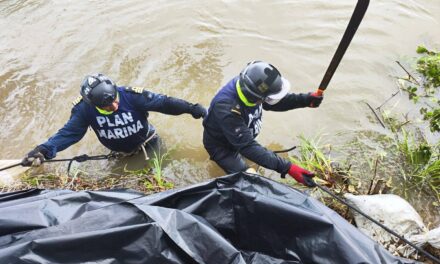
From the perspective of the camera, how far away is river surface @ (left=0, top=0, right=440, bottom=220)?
4.88m

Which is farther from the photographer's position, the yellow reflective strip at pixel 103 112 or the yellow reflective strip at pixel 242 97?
the yellow reflective strip at pixel 103 112

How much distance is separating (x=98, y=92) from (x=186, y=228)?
2013mm

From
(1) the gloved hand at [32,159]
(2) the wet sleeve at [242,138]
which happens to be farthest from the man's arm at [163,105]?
(1) the gloved hand at [32,159]

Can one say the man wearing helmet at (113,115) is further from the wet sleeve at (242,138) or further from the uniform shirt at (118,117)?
the wet sleeve at (242,138)

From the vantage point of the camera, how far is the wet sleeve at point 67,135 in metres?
3.83

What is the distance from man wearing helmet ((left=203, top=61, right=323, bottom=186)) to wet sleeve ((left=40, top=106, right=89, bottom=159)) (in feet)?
4.24

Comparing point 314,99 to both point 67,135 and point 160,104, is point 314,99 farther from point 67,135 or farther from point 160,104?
point 67,135

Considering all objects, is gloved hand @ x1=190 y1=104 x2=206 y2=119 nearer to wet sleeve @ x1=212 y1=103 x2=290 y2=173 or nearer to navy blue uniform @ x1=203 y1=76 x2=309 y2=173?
navy blue uniform @ x1=203 y1=76 x2=309 y2=173

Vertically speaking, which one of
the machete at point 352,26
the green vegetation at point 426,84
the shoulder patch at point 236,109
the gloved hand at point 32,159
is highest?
the machete at point 352,26

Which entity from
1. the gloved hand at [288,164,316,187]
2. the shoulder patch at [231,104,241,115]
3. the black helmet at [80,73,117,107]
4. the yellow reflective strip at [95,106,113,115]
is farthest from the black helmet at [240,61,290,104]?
the yellow reflective strip at [95,106,113,115]

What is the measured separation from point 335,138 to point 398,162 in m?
0.79

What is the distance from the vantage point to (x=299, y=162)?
3922mm

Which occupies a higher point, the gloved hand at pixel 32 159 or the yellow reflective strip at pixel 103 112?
the yellow reflective strip at pixel 103 112

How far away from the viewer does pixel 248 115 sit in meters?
3.47
